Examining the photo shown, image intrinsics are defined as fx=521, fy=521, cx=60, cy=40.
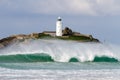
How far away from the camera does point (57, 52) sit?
143ft

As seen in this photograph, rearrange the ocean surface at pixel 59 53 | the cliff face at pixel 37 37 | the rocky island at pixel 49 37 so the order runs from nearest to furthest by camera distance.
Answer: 1. the ocean surface at pixel 59 53
2. the cliff face at pixel 37 37
3. the rocky island at pixel 49 37

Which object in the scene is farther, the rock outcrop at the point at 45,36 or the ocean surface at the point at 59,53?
the rock outcrop at the point at 45,36

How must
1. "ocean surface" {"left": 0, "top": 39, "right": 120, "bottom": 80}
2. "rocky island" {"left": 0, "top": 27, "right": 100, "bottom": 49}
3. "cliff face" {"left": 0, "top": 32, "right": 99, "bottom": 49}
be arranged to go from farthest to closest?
"rocky island" {"left": 0, "top": 27, "right": 100, "bottom": 49}
"cliff face" {"left": 0, "top": 32, "right": 99, "bottom": 49}
"ocean surface" {"left": 0, "top": 39, "right": 120, "bottom": 80}

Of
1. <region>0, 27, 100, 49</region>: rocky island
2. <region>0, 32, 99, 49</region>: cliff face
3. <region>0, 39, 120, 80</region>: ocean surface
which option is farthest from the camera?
<region>0, 27, 100, 49</region>: rocky island

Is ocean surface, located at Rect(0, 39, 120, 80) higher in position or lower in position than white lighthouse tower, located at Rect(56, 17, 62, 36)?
lower

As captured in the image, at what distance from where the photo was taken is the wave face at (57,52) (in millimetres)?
42500

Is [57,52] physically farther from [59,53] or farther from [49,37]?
[49,37]

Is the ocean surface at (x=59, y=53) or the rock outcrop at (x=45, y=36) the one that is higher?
the rock outcrop at (x=45, y=36)

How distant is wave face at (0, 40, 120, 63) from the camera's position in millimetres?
42500

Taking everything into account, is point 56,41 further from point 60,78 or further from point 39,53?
point 60,78

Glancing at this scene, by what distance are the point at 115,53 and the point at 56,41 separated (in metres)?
5.35

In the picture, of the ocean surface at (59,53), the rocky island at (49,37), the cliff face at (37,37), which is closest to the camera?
the ocean surface at (59,53)

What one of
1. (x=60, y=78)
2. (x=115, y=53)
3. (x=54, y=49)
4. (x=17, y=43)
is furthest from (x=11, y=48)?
(x=60, y=78)

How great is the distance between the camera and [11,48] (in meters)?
45.1
